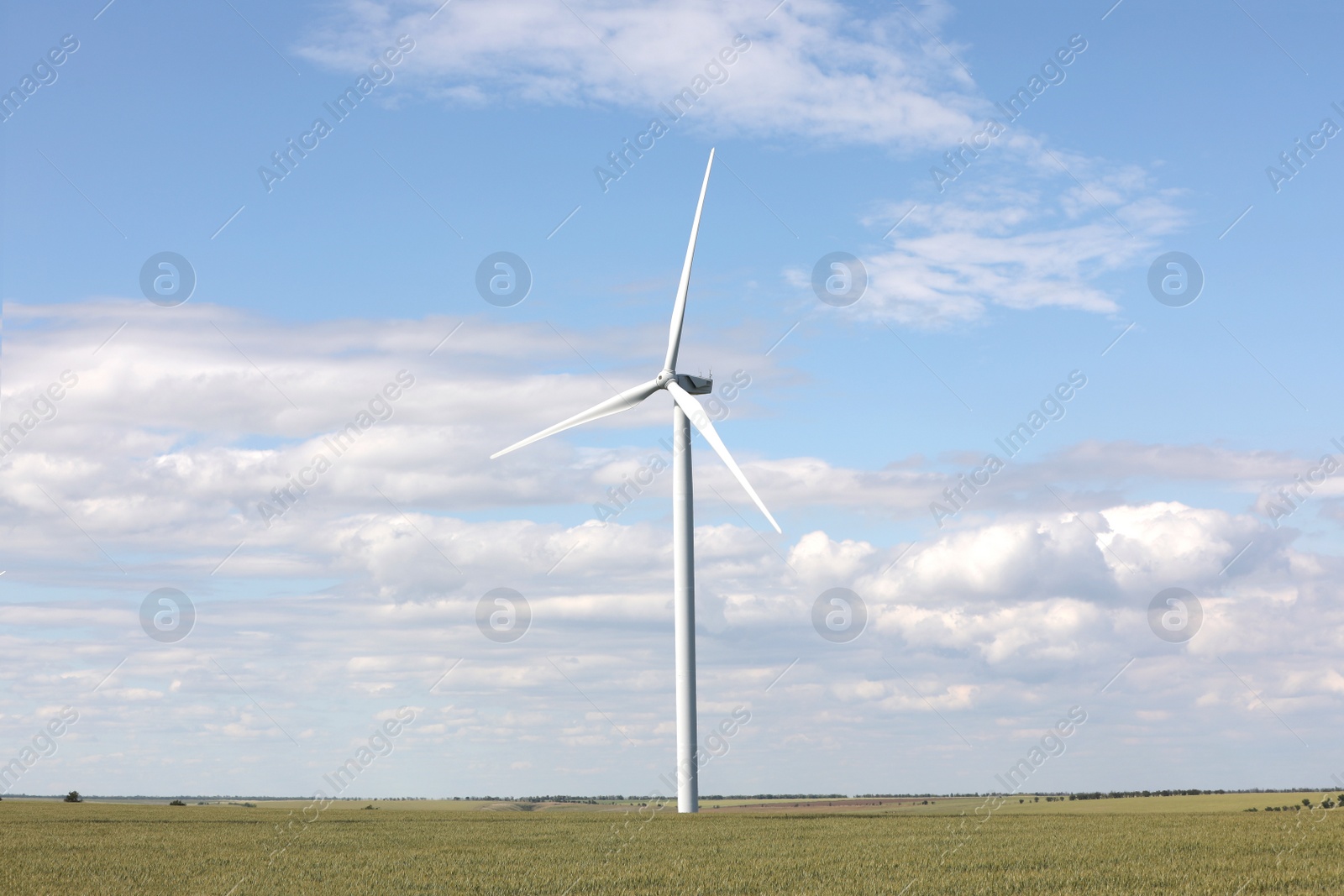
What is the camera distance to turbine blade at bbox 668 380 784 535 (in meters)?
53.0

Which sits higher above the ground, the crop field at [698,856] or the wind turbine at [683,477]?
the wind turbine at [683,477]

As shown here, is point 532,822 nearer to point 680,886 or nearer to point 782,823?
point 782,823

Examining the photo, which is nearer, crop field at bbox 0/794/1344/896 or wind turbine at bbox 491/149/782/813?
crop field at bbox 0/794/1344/896

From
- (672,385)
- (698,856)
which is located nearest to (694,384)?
(672,385)

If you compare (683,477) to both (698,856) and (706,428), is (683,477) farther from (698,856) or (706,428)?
(698,856)

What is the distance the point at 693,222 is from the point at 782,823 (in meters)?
34.2

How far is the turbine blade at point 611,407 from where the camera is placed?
6544 cm

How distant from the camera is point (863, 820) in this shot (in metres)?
55.6

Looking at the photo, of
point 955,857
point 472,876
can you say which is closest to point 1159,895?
point 955,857

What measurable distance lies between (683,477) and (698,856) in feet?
94.0

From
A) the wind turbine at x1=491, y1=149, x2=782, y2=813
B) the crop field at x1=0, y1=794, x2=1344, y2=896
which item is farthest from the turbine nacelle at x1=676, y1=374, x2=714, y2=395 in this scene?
the crop field at x1=0, y1=794, x2=1344, y2=896

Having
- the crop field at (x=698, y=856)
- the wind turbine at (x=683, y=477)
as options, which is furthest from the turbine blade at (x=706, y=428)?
the crop field at (x=698, y=856)

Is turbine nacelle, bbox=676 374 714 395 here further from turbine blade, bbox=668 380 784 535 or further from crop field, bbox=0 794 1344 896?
crop field, bbox=0 794 1344 896

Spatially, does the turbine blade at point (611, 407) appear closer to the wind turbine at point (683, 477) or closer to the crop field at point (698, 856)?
the wind turbine at point (683, 477)
